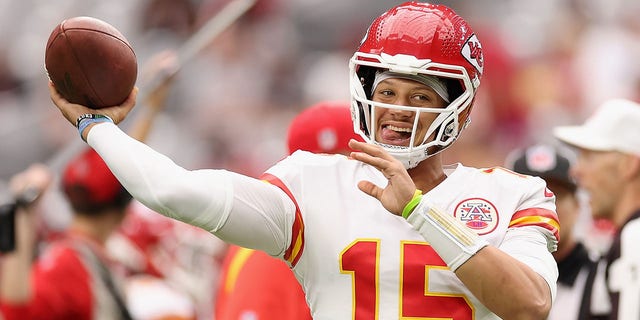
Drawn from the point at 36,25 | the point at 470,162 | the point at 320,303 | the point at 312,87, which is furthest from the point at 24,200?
the point at 36,25

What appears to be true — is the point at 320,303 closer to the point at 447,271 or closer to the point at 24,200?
the point at 447,271

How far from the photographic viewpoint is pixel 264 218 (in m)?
2.95

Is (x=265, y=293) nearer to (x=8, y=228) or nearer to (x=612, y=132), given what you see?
(x=8, y=228)

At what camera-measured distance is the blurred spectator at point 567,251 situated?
4.79m

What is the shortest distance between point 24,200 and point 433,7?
2.42m

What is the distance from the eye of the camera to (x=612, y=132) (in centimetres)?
519

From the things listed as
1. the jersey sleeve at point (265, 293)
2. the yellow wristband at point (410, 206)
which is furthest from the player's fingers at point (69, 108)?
the jersey sleeve at point (265, 293)

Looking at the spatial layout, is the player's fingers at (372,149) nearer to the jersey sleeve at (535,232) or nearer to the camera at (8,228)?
the jersey sleeve at (535,232)

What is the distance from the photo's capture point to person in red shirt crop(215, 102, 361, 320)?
158 inches

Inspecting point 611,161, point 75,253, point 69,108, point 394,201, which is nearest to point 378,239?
point 394,201

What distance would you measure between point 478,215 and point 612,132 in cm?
225

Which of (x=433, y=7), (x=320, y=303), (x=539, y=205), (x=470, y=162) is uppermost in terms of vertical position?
(x=433, y=7)

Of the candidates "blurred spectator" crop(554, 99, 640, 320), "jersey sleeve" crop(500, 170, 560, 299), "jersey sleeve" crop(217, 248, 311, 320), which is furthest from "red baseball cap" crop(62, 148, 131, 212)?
"jersey sleeve" crop(500, 170, 560, 299)

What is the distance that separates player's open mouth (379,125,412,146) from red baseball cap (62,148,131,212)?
2.60 meters
